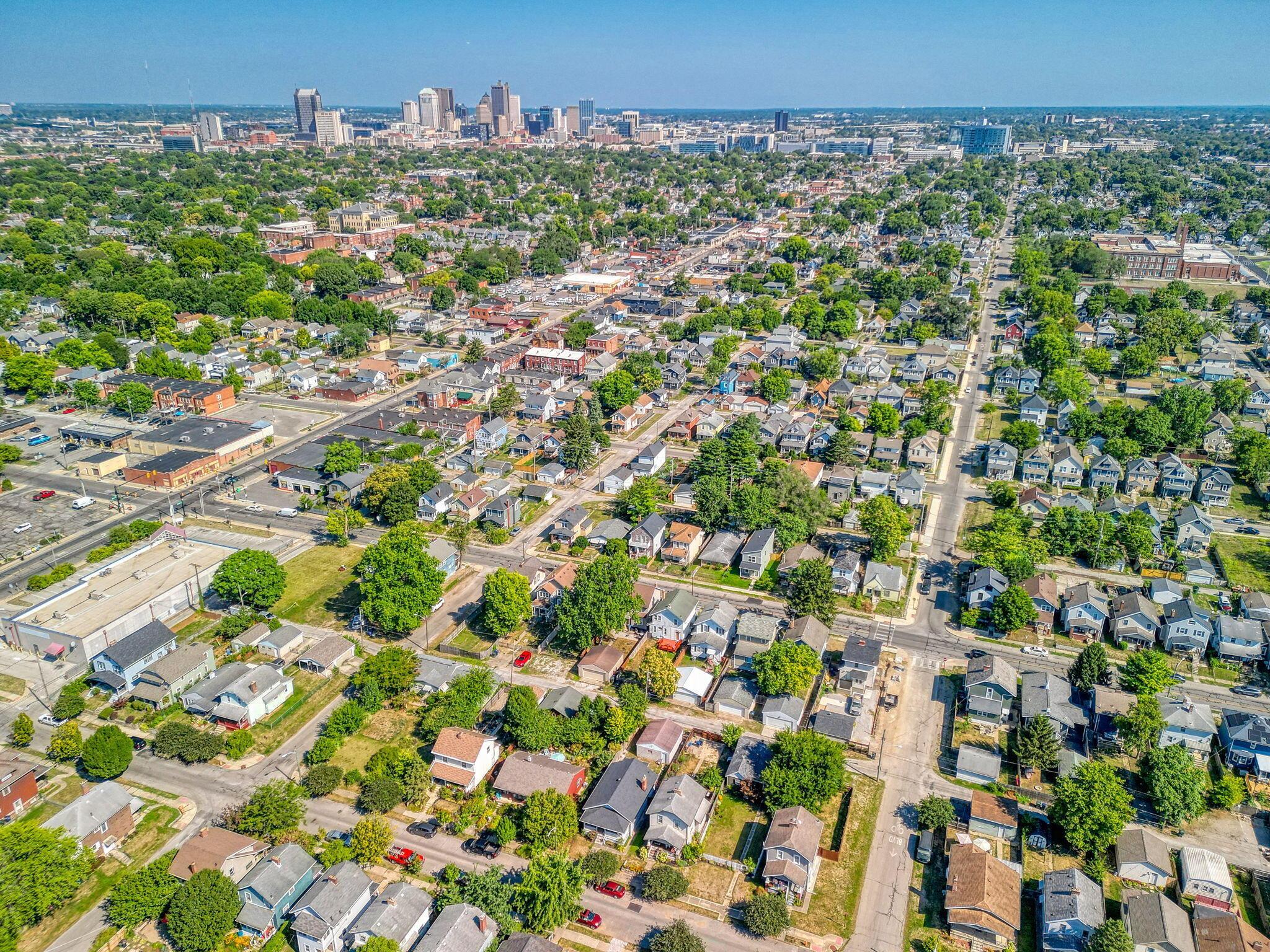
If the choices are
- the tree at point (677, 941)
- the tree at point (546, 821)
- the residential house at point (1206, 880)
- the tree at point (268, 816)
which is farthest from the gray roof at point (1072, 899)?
the tree at point (268, 816)


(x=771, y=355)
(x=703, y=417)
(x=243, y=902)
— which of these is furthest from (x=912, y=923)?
(x=771, y=355)

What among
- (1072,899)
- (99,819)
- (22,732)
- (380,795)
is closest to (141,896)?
(99,819)

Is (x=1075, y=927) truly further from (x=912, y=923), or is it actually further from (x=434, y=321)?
(x=434, y=321)

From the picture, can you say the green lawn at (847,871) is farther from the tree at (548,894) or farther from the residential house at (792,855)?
the tree at (548,894)

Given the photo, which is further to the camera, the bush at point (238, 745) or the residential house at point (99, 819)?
the bush at point (238, 745)

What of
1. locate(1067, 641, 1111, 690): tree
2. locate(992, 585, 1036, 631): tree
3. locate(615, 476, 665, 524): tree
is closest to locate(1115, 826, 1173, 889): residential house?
locate(1067, 641, 1111, 690): tree

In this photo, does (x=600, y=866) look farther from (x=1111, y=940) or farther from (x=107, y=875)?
(x=107, y=875)
